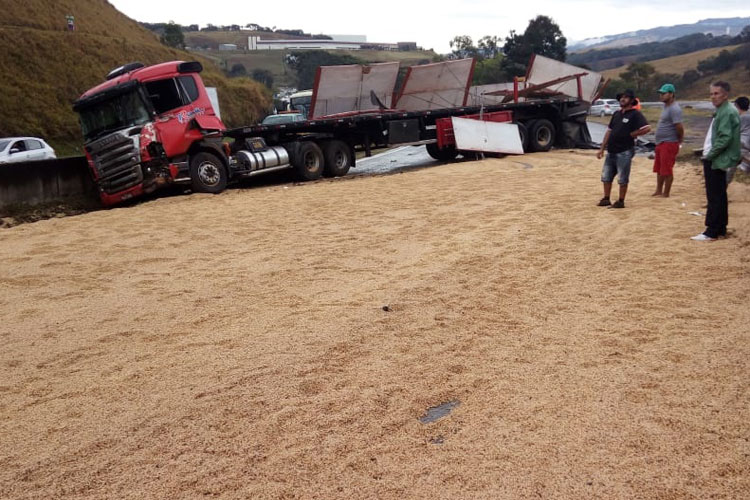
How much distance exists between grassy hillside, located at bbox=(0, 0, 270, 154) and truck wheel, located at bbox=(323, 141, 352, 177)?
16.2 metres

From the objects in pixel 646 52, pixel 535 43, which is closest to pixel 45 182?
pixel 535 43

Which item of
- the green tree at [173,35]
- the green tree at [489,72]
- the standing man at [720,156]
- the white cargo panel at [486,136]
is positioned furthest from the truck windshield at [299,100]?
the green tree at [489,72]

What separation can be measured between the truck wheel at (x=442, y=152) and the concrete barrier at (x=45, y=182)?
9593 mm

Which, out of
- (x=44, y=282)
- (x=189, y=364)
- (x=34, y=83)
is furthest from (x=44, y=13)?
(x=189, y=364)

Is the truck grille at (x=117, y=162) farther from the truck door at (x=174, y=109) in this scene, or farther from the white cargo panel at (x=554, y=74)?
the white cargo panel at (x=554, y=74)

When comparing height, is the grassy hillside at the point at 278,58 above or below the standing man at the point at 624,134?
above

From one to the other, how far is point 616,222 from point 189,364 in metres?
6.38

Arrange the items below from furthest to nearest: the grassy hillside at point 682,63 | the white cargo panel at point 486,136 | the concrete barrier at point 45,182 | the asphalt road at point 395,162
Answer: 1. the grassy hillside at point 682,63
2. the white cargo panel at point 486,136
3. the asphalt road at point 395,162
4. the concrete barrier at point 45,182

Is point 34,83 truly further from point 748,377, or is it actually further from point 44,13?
point 748,377

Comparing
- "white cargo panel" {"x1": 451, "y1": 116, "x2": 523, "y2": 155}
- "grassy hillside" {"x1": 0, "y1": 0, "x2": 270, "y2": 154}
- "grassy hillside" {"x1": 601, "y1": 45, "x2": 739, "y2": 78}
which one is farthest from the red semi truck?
"grassy hillside" {"x1": 601, "y1": 45, "x2": 739, "y2": 78}

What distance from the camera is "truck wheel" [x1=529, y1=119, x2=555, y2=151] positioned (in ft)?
70.1

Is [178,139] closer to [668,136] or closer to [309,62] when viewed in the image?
[668,136]

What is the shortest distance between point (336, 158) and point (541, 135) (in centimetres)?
738

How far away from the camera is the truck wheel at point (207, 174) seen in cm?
1454
